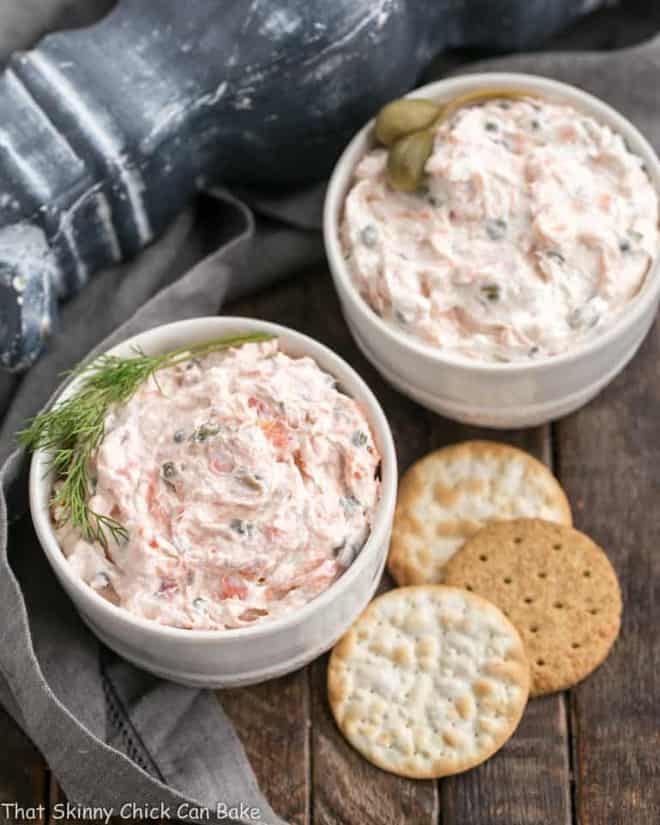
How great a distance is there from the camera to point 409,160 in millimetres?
2260

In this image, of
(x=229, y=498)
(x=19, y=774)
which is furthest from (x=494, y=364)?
(x=19, y=774)

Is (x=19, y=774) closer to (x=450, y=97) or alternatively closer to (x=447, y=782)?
(x=447, y=782)

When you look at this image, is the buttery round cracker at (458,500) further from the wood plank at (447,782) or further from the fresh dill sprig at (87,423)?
the fresh dill sprig at (87,423)

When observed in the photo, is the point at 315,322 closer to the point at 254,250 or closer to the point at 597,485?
the point at 254,250

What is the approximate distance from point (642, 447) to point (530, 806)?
64 cm

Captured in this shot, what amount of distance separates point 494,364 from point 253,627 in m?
0.56

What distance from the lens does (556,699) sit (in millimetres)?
2193

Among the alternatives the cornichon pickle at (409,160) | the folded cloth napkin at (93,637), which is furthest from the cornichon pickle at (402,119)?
Answer: the folded cloth napkin at (93,637)

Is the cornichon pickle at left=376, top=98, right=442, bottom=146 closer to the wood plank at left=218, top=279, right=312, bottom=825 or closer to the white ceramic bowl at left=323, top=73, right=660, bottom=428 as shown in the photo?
the white ceramic bowl at left=323, top=73, right=660, bottom=428

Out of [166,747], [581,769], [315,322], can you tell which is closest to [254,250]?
[315,322]

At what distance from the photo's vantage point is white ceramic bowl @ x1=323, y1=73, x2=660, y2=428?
218 cm

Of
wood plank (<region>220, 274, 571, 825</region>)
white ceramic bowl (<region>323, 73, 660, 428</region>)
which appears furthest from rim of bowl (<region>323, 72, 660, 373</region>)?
wood plank (<region>220, 274, 571, 825</region>)

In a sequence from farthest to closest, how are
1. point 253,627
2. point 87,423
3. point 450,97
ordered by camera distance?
point 450,97, point 87,423, point 253,627

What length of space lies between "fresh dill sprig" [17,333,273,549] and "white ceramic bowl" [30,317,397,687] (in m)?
0.03
